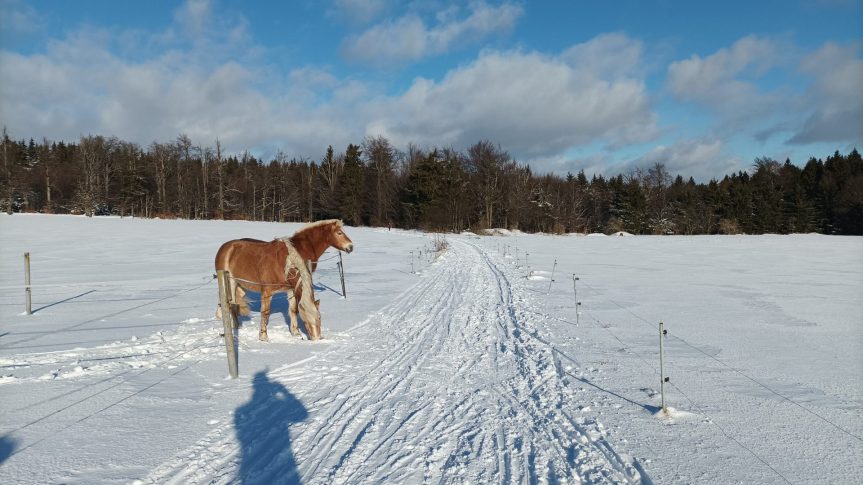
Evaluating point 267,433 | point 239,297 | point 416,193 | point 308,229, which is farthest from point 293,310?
point 416,193

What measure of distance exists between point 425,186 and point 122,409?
50230mm

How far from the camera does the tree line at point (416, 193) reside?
53938 mm

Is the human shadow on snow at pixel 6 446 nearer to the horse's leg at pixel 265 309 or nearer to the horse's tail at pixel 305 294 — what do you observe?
the horse's leg at pixel 265 309

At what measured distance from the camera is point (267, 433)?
409 cm

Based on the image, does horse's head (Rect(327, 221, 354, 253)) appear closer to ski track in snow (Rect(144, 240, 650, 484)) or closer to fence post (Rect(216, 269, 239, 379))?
ski track in snow (Rect(144, 240, 650, 484))

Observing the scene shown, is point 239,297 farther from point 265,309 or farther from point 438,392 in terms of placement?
point 438,392

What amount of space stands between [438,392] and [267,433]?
6.37 ft

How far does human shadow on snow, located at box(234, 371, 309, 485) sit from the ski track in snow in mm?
14

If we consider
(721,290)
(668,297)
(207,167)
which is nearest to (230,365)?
(668,297)

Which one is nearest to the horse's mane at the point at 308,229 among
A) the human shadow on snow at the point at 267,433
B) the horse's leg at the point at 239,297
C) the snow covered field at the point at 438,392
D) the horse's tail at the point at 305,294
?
the horse's tail at the point at 305,294

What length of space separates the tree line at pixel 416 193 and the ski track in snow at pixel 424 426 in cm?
4527

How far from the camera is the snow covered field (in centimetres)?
357

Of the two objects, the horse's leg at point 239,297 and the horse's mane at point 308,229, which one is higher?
the horse's mane at point 308,229

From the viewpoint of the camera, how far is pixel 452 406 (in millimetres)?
4773
